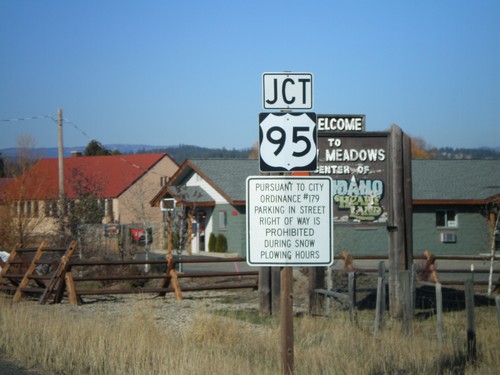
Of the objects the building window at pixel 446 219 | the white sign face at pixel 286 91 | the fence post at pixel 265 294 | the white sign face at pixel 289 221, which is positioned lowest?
the fence post at pixel 265 294

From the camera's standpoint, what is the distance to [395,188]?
46.2 feet

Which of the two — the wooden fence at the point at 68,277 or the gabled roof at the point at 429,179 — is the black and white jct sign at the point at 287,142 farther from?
the gabled roof at the point at 429,179

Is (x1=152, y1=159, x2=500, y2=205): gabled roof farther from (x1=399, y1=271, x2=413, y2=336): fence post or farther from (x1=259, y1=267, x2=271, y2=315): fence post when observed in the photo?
(x1=399, y1=271, x2=413, y2=336): fence post

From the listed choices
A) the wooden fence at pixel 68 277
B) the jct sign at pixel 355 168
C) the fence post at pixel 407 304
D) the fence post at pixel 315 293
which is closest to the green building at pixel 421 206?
the wooden fence at pixel 68 277

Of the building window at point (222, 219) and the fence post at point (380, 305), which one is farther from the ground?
the building window at point (222, 219)

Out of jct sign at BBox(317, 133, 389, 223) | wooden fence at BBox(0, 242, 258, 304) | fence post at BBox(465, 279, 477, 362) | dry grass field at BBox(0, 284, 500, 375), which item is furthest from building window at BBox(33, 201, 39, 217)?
fence post at BBox(465, 279, 477, 362)

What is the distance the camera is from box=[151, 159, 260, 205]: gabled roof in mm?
39375

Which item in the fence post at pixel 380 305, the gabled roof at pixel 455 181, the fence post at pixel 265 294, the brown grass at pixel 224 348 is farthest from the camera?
the gabled roof at pixel 455 181

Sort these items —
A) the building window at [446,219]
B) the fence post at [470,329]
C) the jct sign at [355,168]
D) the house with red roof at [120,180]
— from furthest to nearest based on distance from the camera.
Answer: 1. the house with red roof at [120,180]
2. the building window at [446,219]
3. the jct sign at [355,168]
4. the fence post at [470,329]

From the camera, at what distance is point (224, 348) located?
31.7 ft

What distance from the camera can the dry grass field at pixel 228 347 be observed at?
814 centimetres

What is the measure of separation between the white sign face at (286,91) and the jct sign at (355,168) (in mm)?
7350

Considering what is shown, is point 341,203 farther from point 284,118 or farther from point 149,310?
point 284,118

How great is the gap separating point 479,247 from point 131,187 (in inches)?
1119
